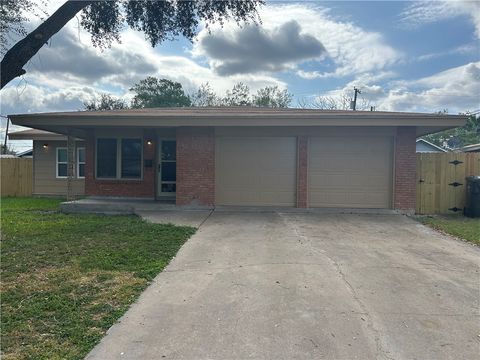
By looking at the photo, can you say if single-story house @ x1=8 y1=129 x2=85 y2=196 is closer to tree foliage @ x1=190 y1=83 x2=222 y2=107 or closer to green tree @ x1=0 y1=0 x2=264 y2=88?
green tree @ x1=0 y1=0 x2=264 y2=88

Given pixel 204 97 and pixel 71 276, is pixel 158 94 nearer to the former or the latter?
pixel 204 97

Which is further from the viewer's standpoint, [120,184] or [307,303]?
[120,184]

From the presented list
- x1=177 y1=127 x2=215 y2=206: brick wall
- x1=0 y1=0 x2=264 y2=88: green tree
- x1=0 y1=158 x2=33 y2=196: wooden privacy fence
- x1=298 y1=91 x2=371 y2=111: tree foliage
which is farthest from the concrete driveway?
x1=298 y1=91 x2=371 y2=111: tree foliage

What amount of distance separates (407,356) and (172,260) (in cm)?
370

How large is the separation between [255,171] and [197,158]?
184 cm

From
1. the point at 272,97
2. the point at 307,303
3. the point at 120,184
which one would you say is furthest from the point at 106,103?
the point at 307,303

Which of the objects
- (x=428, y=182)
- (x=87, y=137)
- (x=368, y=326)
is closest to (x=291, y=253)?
(x=368, y=326)

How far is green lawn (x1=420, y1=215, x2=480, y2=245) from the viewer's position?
305 inches

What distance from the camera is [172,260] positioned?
5.63 metres

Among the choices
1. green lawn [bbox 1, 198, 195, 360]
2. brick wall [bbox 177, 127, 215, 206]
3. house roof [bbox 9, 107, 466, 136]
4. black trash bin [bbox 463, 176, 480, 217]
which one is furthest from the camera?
brick wall [bbox 177, 127, 215, 206]

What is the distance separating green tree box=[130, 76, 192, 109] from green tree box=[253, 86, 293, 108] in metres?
7.92

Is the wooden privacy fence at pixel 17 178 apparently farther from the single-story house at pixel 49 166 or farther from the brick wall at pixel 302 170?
the brick wall at pixel 302 170

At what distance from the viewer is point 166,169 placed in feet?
40.3

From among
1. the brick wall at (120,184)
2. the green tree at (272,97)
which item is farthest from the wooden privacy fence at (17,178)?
the green tree at (272,97)
